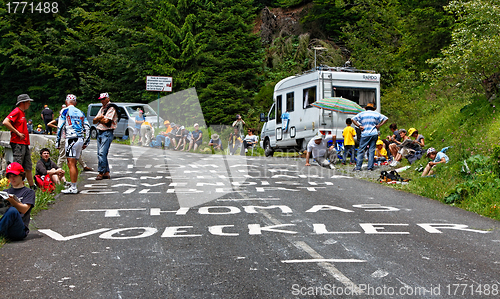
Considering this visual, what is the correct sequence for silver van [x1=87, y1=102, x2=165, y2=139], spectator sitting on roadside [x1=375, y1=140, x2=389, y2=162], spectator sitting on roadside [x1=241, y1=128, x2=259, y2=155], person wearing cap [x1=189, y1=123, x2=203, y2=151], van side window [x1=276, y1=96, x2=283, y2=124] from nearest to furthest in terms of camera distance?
spectator sitting on roadside [x1=375, y1=140, x2=389, y2=162]
van side window [x1=276, y1=96, x2=283, y2=124]
spectator sitting on roadside [x1=241, y1=128, x2=259, y2=155]
person wearing cap [x1=189, y1=123, x2=203, y2=151]
silver van [x1=87, y1=102, x2=165, y2=139]

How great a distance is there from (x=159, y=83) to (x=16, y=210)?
952 inches

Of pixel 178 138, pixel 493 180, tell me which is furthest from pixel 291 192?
pixel 178 138

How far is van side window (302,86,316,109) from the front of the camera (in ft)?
62.1

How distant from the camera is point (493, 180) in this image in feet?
35.1

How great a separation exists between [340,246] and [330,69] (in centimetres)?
1368

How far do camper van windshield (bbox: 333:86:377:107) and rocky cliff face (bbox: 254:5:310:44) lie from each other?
67.9ft

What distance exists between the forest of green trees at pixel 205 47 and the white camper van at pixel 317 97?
4.55 metres

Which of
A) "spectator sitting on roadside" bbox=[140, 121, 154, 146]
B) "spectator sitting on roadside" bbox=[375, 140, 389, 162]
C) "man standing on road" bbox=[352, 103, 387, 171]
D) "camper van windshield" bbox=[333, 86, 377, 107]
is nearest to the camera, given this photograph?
"man standing on road" bbox=[352, 103, 387, 171]

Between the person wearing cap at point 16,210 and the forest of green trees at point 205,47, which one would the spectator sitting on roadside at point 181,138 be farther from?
the person wearing cap at point 16,210

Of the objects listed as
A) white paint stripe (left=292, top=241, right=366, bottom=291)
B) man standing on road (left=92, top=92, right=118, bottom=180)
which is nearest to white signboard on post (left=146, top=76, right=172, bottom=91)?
man standing on road (left=92, top=92, right=118, bottom=180)

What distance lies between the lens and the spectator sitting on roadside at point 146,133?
2652cm

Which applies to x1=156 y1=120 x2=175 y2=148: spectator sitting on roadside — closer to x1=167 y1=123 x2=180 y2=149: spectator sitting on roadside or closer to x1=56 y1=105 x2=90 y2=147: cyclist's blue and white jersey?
x1=167 y1=123 x2=180 y2=149: spectator sitting on roadside

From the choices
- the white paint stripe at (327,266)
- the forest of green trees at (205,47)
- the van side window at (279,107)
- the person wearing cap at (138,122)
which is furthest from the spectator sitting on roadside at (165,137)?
the white paint stripe at (327,266)

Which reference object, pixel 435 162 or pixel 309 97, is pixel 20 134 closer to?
pixel 435 162
